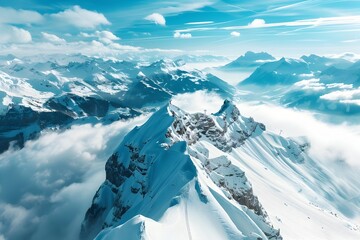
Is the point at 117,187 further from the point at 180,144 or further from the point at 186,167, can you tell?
the point at 186,167

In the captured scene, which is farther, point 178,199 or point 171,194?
point 171,194

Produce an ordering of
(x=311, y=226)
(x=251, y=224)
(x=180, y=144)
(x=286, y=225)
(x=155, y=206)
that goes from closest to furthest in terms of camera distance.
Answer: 1. (x=251, y=224)
2. (x=155, y=206)
3. (x=180, y=144)
4. (x=286, y=225)
5. (x=311, y=226)

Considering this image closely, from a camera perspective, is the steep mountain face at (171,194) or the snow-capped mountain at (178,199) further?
the snow-capped mountain at (178,199)

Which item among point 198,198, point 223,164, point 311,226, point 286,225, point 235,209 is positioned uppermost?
point 198,198

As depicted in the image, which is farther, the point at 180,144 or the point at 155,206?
the point at 180,144

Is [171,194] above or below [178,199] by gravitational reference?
below

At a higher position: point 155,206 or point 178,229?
point 178,229

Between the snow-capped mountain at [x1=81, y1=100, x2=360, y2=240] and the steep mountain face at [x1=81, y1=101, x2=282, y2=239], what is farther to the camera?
the snow-capped mountain at [x1=81, y1=100, x2=360, y2=240]

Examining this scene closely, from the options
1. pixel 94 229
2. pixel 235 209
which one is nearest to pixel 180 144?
pixel 235 209
